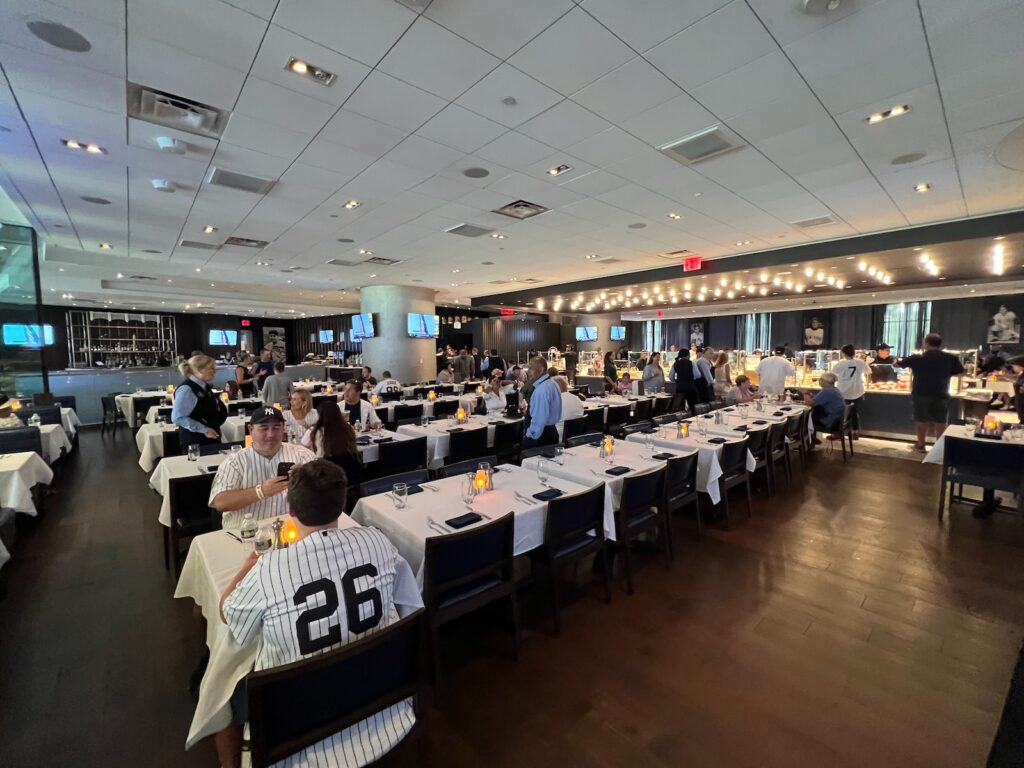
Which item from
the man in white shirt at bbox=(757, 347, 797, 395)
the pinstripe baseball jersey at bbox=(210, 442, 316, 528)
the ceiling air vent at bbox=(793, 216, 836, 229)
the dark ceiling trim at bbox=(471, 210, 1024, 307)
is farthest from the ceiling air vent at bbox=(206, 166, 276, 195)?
the dark ceiling trim at bbox=(471, 210, 1024, 307)

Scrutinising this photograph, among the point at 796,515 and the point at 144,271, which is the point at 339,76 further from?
the point at 144,271

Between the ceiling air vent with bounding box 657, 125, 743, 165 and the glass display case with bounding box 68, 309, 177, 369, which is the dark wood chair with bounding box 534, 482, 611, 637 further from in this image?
the glass display case with bounding box 68, 309, 177, 369

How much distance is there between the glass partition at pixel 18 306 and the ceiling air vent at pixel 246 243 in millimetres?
2699

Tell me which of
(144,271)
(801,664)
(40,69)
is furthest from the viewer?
(144,271)

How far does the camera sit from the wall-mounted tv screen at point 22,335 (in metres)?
7.00

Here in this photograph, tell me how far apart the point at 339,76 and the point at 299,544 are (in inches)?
122

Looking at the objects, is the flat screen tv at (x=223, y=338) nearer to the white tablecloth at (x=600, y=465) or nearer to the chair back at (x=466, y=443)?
the chair back at (x=466, y=443)

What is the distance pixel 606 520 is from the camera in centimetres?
305

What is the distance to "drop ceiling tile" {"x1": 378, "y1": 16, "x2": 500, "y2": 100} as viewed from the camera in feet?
8.73

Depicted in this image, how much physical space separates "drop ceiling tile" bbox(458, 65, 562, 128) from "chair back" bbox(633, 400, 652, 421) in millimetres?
4910

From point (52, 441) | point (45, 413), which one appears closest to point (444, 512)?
point (52, 441)

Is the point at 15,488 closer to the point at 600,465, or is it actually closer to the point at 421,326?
the point at 600,465

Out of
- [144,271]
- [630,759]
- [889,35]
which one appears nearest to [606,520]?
[630,759]

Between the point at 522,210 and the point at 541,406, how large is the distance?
298cm
